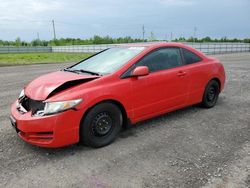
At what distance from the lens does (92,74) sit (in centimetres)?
415

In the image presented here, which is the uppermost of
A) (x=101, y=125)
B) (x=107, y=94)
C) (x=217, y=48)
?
(x=217, y=48)

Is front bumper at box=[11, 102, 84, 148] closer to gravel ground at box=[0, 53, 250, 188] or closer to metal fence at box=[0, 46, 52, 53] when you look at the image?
gravel ground at box=[0, 53, 250, 188]

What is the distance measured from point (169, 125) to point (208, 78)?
1508 millimetres

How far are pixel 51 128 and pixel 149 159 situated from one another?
133cm

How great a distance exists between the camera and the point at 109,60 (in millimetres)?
4562

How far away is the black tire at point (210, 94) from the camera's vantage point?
555cm

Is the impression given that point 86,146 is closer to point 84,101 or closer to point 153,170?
point 84,101

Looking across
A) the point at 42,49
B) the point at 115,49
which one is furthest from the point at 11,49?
the point at 115,49

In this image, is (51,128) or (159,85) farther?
(159,85)

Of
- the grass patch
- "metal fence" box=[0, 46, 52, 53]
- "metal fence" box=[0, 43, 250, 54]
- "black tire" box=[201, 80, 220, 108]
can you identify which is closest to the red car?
"black tire" box=[201, 80, 220, 108]

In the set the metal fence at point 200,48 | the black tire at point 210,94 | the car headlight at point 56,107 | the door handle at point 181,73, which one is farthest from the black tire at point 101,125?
the metal fence at point 200,48

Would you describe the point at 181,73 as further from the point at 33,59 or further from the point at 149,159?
the point at 33,59

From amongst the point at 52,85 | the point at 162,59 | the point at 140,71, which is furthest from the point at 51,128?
the point at 162,59

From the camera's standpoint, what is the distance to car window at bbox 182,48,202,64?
512cm
